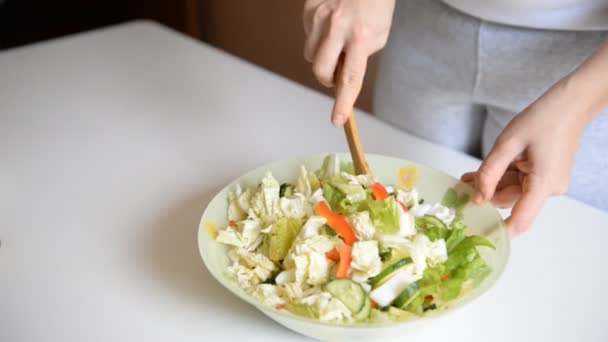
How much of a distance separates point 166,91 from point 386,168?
607 mm

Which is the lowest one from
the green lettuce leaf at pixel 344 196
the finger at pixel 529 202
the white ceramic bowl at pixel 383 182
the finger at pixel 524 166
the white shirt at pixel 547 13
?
the white ceramic bowl at pixel 383 182

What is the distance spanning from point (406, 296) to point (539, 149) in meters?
0.28

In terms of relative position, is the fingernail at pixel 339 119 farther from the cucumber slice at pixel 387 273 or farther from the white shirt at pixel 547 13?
the white shirt at pixel 547 13

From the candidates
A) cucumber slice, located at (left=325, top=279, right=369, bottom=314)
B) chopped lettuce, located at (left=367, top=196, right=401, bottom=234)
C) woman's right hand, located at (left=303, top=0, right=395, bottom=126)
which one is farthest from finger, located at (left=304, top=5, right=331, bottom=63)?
cucumber slice, located at (left=325, top=279, right=369, bottom=314)

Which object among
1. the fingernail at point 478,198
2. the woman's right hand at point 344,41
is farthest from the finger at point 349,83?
the fingernail at point 478,198

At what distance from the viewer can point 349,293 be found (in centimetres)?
78

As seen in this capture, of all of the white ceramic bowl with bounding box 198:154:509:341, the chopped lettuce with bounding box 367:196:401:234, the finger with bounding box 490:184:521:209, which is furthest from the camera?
the finger with bounding box 490:184:521:209

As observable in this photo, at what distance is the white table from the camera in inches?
34.9

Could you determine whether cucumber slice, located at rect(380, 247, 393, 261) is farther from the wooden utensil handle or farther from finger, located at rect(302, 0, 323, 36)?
finger, located at rect(302, 0, 323, 36)

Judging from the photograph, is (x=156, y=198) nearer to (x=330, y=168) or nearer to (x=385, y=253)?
(x=330, y=168)

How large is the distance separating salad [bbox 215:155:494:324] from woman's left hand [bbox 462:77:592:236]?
77 mm

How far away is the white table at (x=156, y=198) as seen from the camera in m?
0.89

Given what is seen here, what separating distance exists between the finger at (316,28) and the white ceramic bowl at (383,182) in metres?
0.17

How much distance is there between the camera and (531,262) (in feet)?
3.20
